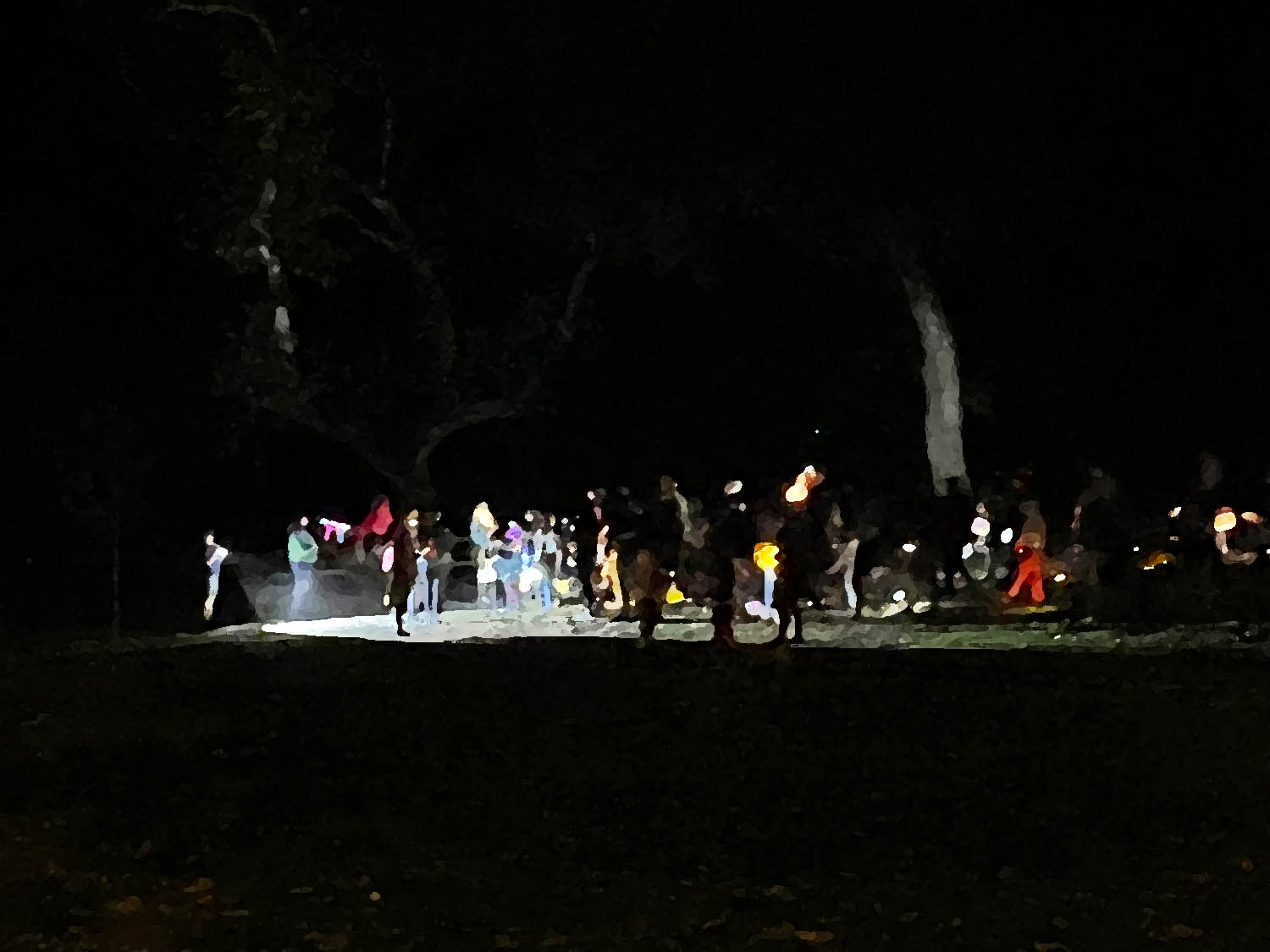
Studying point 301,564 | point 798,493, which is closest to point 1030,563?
point 798,493

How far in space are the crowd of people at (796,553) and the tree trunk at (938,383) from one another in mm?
1315

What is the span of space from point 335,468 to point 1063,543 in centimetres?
2195

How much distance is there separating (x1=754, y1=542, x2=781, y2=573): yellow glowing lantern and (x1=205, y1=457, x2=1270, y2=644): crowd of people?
19 millimetres

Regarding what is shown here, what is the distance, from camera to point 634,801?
8414mm

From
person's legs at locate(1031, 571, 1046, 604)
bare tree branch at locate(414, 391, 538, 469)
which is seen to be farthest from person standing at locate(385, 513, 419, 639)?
bare tree branch at locate(414, 391, 538, 469)

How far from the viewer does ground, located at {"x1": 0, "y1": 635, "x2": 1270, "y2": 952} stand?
6.29 metres

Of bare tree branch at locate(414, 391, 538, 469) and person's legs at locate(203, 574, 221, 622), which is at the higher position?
bare tree branch at locate(414, 391, 538, 469)

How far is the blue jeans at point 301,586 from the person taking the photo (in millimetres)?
20391

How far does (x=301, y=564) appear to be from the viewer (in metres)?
20.3

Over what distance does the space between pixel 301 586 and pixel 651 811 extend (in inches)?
514

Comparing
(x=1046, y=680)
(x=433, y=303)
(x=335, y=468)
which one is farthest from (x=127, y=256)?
(x=1046, y=680)

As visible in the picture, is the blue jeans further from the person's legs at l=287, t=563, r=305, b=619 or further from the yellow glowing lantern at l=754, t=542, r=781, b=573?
Answer: the yellow glowing lantern at l=754, t=542, r=781, b=573

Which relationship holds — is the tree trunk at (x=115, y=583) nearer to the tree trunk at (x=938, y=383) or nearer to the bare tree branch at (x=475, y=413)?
the bare tree branch at (x=475, y=413)

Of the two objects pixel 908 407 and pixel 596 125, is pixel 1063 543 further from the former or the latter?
pixel 908 407
